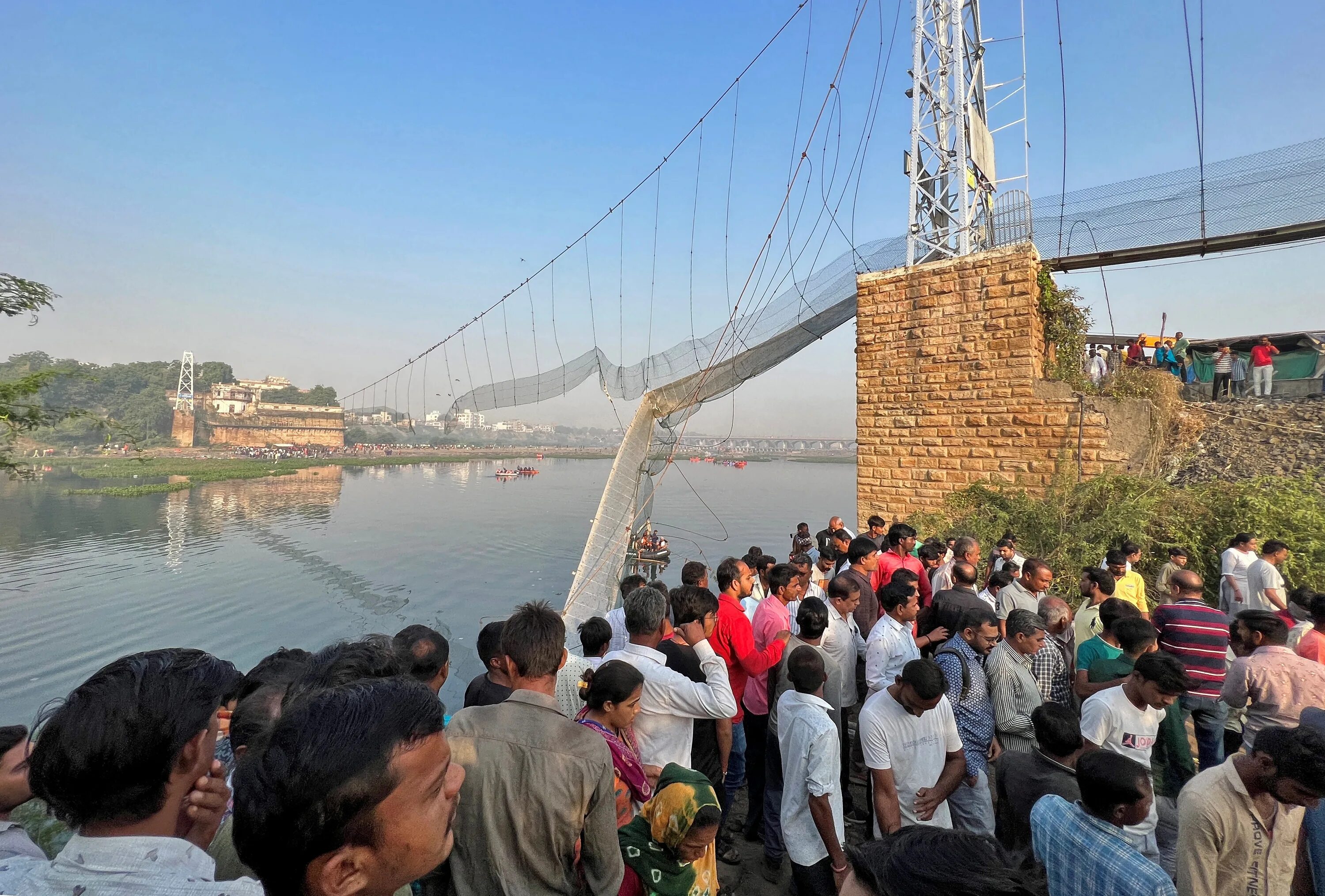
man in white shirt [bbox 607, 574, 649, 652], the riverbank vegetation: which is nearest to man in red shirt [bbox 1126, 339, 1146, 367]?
the riverbank vegetation

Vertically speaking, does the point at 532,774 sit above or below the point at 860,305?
below

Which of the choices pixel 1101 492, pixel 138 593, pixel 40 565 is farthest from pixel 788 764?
pixel 40 565

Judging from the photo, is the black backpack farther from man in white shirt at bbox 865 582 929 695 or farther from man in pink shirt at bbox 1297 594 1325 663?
man in pink shirt at bbox 1297 594 1325 663

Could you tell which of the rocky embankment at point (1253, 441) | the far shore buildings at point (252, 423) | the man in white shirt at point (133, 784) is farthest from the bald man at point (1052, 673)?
the far shore buildings at point (252, 423)

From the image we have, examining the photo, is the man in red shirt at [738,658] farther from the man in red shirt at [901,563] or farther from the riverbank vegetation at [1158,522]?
the riverbank vegetation at [1158,522]

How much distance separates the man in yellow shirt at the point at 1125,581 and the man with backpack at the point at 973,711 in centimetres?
208

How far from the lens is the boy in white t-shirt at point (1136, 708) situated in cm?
247

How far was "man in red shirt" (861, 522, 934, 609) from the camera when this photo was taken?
482cm

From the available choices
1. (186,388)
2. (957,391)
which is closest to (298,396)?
(186,388)

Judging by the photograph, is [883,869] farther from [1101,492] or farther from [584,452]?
[584,452]

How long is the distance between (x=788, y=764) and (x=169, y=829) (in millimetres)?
2206

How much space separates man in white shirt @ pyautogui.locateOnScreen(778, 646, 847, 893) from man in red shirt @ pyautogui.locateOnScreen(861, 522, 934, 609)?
211 centimetres

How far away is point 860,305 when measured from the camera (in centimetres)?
809

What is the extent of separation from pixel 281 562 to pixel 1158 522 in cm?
2138
